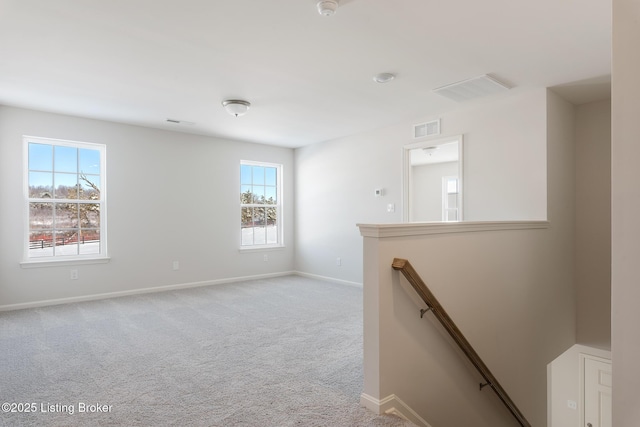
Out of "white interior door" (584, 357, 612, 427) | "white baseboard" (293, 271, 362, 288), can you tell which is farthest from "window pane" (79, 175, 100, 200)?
"white interior door" (584, 357, 612, 427)

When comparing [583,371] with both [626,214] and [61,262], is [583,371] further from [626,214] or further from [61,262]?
[61,262]

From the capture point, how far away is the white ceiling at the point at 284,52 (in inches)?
95.0

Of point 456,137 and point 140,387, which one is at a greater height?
point 456,137

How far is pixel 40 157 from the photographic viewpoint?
4.76m

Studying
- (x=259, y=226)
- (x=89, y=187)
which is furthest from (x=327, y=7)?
(x=259, y=226)

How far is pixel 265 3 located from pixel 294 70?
1.10 metres

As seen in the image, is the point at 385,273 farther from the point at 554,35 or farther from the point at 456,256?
the point at 554,35

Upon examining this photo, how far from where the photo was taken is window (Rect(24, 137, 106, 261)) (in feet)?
15.4

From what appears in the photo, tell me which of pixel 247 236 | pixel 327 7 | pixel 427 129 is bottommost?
pixel 247 236

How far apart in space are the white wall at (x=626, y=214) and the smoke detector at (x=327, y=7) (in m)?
1.48

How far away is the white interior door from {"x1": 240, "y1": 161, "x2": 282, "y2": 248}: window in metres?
5.23

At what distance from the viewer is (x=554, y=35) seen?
2762mm

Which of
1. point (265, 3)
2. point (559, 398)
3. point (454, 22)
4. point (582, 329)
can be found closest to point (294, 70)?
point (265, 3)

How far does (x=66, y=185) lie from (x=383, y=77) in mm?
4464
